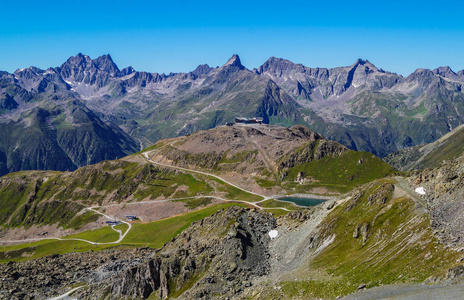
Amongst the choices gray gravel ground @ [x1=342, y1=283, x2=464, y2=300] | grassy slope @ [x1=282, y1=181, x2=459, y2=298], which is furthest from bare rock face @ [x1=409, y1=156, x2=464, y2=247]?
gray gravel ground @ [x1=342, y1=283, x2=464, y2=300]

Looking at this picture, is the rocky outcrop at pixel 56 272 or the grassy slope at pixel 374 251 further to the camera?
the rocky outcrop at pixel 56 272

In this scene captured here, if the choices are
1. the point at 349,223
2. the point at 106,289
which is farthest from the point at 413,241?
the point at 106,289

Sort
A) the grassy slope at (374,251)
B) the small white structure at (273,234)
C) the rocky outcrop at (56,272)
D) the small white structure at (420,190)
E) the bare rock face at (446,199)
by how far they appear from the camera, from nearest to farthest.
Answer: the grassy slope at (374,251) < the bare rock face at (446,199) < the small white structure at (420,190) < the small white structure at (273,234) < the rocky outcrop at (56,272)

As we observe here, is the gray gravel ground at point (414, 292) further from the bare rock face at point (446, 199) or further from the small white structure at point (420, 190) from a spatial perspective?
the small white structure at point (420, 190)

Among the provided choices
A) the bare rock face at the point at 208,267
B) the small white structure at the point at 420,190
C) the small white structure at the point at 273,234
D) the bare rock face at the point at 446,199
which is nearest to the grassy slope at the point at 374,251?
the bare rock face at the point at 446,199

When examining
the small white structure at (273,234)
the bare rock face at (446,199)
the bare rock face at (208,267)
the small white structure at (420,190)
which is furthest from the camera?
the small white structure at (273,234)

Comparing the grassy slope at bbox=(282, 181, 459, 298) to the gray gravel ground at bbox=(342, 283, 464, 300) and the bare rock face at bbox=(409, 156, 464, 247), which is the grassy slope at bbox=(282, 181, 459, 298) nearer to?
the gray gravel ground at bbox=(342, 283, 464, 300)

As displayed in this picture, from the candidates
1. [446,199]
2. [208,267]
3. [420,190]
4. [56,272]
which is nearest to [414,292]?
[446,199]

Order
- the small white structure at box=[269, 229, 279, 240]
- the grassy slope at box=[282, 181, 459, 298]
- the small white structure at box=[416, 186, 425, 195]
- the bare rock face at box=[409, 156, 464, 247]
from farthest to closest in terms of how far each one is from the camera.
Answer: the small white structure at box=[269, 229, 279, 240]
the small white structure at box=[416, 186, 425, 195]
the bare rock face at box=[409, 156, 464, 247]
the grassy slope at box=[282, 181, 459, 298]
